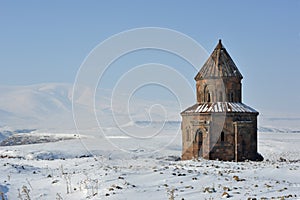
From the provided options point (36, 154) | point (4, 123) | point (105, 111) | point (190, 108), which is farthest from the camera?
point (4, 123)

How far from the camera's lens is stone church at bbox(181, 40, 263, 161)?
28125 millimetres

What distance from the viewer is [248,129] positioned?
28688 mm

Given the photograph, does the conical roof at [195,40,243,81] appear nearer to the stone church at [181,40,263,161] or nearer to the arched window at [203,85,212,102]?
the stone church at [181,40,263,161]

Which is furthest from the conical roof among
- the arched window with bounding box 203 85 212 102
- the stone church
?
the arched window with bounding box 203 85 212 102

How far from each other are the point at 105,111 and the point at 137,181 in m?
55.5

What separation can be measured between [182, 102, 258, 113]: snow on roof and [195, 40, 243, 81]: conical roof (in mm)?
2027

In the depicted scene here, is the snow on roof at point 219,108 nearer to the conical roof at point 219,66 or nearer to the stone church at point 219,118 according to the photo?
the stone church at point 219,118

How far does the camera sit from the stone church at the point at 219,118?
2812cm

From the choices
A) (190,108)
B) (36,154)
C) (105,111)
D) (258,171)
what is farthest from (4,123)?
(258,171)

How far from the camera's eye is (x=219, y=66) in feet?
97.2

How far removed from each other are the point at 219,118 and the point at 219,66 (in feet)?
13.0

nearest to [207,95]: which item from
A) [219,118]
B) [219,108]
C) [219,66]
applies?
[219,108]

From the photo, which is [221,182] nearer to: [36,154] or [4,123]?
[36,154]

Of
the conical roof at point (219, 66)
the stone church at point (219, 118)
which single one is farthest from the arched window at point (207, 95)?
the conical roof at point (219, 66)
